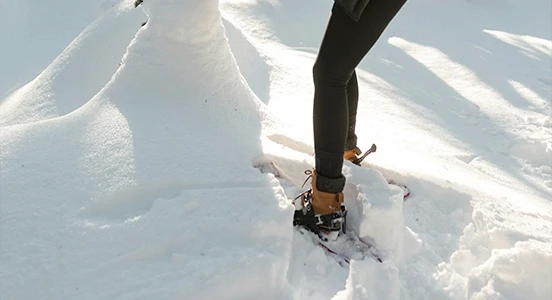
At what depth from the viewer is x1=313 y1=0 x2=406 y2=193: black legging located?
1.59m

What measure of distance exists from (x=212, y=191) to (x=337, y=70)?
2.00 ft

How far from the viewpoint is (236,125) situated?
2066 millimetres

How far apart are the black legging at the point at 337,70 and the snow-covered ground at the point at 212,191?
0.21 meters

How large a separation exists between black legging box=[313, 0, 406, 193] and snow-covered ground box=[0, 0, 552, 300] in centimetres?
21

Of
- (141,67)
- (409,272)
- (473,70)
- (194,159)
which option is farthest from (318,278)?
(473,70)

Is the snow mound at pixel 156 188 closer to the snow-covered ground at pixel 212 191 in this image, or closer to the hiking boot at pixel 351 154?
the snow-covered ground at pixel 212 191

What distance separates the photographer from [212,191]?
1700 millimetres

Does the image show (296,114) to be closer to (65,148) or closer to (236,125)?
(236,125)

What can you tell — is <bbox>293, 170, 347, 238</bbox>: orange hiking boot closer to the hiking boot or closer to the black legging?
the black legging

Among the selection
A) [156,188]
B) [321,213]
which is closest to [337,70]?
[321,213]

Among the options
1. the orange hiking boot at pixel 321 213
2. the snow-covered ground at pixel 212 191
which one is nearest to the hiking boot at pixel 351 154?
the snow-covered ground at pixel 212 191

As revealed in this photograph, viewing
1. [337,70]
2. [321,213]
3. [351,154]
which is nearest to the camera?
[337,70]

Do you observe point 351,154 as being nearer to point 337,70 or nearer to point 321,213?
point 321,213

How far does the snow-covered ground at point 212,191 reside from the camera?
4.88 ft
